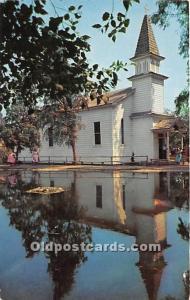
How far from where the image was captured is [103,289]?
1.46m

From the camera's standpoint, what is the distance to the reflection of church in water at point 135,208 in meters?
1.62

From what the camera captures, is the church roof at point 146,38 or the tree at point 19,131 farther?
the tree at point 19,131

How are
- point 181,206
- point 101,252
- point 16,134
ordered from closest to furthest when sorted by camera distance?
point 101,252 < point 16,134 < point 181,206

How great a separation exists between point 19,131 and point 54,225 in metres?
0.82

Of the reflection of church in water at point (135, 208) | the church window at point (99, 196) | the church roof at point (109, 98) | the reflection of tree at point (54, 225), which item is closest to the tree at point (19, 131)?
the church roof at point (109, 98)

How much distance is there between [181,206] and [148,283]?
55.9 inches

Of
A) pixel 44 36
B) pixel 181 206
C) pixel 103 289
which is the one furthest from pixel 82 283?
pixel 181 206

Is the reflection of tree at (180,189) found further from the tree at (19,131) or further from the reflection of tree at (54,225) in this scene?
the tree at (19,131)

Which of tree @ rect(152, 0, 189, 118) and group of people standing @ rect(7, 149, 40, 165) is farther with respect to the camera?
group of people standing @ rect(7, 149, 40, 165)

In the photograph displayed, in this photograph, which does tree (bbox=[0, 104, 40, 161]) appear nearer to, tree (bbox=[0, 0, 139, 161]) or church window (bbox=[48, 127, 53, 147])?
church window (bbox=[48, 127, 53, 147])

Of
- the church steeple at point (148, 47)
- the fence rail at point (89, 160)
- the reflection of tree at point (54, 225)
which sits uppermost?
the church steeple at point (148, 47)

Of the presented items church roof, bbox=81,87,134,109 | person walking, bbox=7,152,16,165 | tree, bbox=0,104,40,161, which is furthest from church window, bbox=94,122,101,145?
person walking, bbox=7,152,16,165

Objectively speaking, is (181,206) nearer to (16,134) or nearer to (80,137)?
(80,137)

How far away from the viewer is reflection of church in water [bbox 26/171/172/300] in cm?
162
